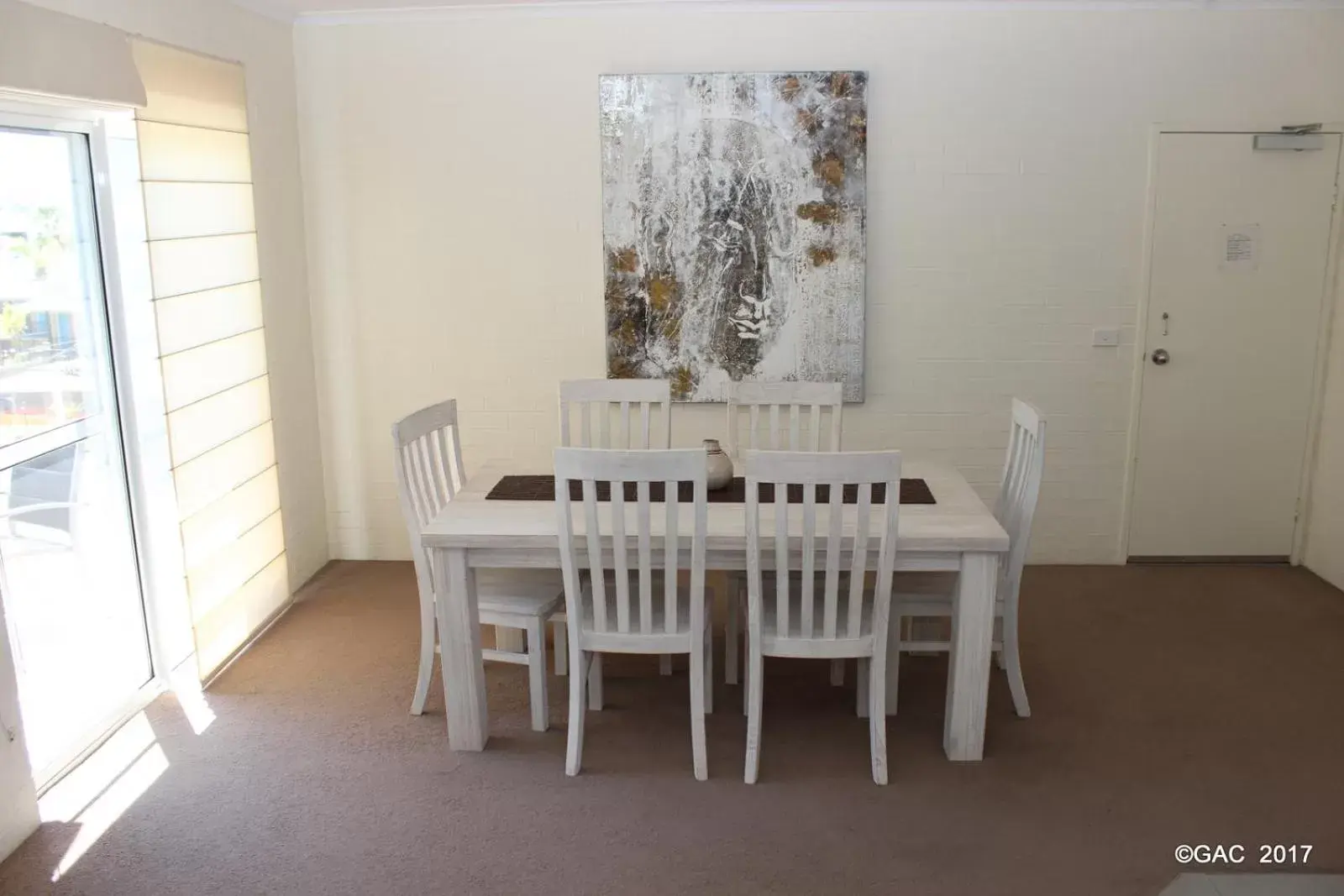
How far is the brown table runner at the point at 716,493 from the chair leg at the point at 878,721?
0.55m

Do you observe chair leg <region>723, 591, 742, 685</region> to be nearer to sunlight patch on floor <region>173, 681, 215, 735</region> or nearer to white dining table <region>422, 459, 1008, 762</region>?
white dining table <region>422, 459, 1008, 762</region>

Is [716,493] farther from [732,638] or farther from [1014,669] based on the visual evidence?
[1014,669]

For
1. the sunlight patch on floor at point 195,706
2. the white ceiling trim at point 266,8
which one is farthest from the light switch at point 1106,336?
the sunlight patch on floor at point 195,706

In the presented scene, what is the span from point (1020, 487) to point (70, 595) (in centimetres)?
301

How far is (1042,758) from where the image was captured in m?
3.16

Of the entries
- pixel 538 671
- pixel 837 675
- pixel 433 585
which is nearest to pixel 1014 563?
pixel 837 675

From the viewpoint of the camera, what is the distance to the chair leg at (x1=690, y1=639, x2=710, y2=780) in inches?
119

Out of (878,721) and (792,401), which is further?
(792,401)

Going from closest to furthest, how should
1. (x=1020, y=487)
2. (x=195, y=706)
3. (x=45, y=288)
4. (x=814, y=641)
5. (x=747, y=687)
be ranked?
(x=814, y=641) → (x=45, y=288) → (x=747, y=687) → (x=1020, y=487) → (x=195, y=706)

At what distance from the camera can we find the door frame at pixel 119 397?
3.11 metres

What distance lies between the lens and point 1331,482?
4598 millimetres

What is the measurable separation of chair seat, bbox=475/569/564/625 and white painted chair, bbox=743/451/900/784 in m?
0.67

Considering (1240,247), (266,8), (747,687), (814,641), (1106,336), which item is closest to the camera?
(814,641)

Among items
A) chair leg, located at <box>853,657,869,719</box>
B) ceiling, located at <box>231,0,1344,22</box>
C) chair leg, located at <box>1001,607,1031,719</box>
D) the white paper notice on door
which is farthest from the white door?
chair leg, located at <box>853,657,869,719</box>
